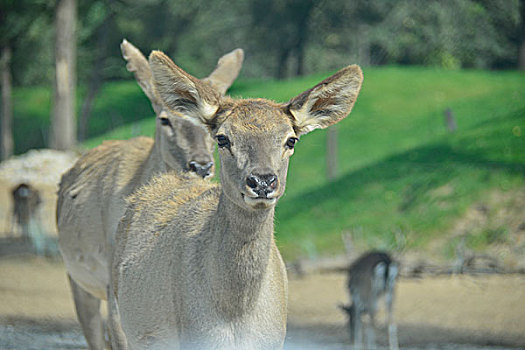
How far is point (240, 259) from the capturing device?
163 inches

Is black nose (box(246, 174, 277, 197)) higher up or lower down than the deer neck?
higher up

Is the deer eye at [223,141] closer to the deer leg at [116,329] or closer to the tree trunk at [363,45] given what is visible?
the deer leg at [116,329]

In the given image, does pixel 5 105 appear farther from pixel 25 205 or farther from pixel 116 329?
pixel 116 329

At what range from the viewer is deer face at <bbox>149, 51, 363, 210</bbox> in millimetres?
3838

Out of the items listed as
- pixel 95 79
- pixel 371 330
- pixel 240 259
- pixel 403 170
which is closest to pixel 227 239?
pixel 240 259

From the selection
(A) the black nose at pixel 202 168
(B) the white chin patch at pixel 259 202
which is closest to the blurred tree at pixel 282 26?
(A) the black nose at pixel 202 168

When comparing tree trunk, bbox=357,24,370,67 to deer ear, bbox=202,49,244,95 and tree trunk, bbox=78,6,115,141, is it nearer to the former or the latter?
tree trunk, bbox=78,6,115,141

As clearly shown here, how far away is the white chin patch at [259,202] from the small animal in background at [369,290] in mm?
7624

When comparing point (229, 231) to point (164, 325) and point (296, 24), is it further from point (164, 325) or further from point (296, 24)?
point (296, 24)

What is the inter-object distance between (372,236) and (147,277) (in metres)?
10.7

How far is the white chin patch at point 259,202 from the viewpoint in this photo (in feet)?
12.3

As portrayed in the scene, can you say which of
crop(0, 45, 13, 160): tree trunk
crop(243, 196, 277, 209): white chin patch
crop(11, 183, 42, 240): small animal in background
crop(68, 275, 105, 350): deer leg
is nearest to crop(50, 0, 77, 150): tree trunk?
crop(11, 183, 42, 240): small animal in background

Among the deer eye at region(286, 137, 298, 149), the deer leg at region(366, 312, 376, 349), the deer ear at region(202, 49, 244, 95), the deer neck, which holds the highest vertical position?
the deer ear at region(202, 49, 244, 95)

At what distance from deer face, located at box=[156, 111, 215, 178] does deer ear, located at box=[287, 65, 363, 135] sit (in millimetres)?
1831
